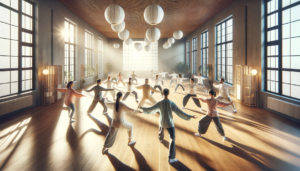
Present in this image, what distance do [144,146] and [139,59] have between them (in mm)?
18879

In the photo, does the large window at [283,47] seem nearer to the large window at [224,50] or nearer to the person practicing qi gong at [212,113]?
the large window at [224,50]

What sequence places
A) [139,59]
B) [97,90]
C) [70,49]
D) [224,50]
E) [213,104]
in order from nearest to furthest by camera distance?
1. [213,104]
2. [97,90]
3. [224,50]
4. [70,49]
5. [139,59]

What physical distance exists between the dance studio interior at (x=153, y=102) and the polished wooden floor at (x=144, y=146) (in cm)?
2

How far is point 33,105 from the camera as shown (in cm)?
693

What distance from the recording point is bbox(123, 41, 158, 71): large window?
21.8 metres

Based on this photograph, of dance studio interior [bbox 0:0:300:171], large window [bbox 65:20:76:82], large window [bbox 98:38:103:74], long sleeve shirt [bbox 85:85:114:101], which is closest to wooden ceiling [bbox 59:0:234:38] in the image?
dance studio interior [bbox 0:0:300:171]

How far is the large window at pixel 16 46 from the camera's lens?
18.6 feet

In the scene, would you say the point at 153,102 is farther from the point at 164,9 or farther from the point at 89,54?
the point at 89,54

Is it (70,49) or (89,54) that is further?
(89,54)

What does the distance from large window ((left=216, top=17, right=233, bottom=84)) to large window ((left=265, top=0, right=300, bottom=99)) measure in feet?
10.3

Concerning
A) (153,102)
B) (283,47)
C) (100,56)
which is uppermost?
(100,56)

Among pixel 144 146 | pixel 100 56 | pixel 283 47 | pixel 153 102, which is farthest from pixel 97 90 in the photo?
pixel 100 56

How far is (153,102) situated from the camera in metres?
6.35

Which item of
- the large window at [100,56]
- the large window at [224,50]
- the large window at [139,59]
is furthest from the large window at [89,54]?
the large window at [224,50]
